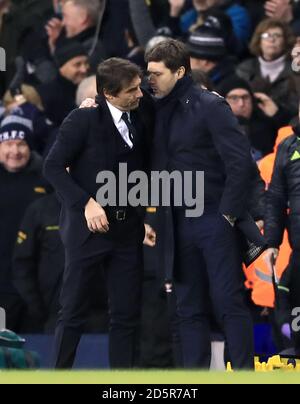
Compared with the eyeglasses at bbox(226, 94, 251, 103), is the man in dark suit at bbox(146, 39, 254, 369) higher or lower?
lower

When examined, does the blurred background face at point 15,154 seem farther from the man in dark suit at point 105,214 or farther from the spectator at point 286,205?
the man in dark suit at point 105,214

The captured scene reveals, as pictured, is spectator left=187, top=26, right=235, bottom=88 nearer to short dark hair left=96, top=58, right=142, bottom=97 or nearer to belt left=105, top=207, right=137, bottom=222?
short dark hair left=96, top=58, right=142, bottom=97

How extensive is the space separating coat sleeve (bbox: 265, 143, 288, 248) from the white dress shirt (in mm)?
1329

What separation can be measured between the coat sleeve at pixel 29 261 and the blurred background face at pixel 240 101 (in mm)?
1741

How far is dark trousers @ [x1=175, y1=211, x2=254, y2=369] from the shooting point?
9.80 meters

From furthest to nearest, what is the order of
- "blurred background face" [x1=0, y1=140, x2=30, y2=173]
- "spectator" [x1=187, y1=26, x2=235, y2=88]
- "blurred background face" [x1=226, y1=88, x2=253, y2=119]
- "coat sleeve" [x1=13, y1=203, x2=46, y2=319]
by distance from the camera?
1. "spectator" [x1=187, y1=26, x2=235, y2=88]
2. "blurred background face" [x1=0, y1=140, x2=30, y2=173]
3. "blurred background face" [x1=226, y1=88, x2=253, y2=119]
4. "coat sleeve" [x1=13, y1=203, x2=46, y2=319]

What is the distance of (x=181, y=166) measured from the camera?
32.8ft

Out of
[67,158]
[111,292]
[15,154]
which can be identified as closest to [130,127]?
[67,158]

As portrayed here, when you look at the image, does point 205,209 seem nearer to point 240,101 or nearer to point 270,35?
point 240,101

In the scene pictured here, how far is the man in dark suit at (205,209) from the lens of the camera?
32.2 feet

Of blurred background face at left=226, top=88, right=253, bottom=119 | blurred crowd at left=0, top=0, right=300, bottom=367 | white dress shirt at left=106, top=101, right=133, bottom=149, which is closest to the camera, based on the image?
white dress shirt at left=106, top=101, right=133, bottom=149

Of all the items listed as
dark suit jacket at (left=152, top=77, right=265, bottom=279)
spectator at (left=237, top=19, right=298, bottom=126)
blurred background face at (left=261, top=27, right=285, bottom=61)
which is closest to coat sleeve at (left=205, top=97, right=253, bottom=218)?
dark suit jacket at (left=152, top=77, right=265, bottom=279)
